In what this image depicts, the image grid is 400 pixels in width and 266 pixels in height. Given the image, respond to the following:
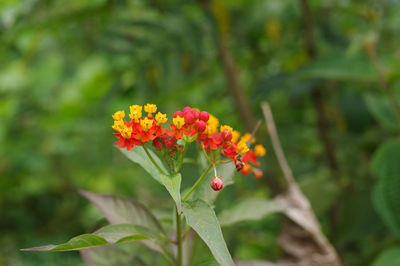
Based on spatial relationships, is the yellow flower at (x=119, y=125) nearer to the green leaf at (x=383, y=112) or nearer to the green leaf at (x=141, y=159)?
the green leaf at (x=141, y=159)

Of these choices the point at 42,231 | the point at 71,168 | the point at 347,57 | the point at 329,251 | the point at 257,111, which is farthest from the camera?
the point at 71,168

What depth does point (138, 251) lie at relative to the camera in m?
0.44

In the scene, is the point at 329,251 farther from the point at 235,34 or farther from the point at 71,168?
the point at 71,168

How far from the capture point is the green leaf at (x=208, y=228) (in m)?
0.26

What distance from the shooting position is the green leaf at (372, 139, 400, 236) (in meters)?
0.50

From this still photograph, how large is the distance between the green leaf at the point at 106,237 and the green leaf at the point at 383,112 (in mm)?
427

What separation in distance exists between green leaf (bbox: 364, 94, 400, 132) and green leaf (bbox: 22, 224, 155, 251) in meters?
0.43

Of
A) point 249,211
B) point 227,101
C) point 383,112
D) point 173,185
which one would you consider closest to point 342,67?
point 383,112

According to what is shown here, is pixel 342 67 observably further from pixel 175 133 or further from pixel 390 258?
pixel 175 133

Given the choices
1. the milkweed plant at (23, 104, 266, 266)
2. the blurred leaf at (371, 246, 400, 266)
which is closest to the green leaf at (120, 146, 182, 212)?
the milkweed plant at (23, 104, 266, 266)

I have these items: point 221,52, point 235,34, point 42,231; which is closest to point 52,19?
point 221,52

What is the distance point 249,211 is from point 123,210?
123mm

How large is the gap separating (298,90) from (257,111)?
0.16 m

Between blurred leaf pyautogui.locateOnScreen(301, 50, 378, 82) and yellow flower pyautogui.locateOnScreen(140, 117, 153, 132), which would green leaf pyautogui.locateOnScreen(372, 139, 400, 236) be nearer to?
blurred leaf pyautogui.locateOnScreen(301, 50, 378, 82)
